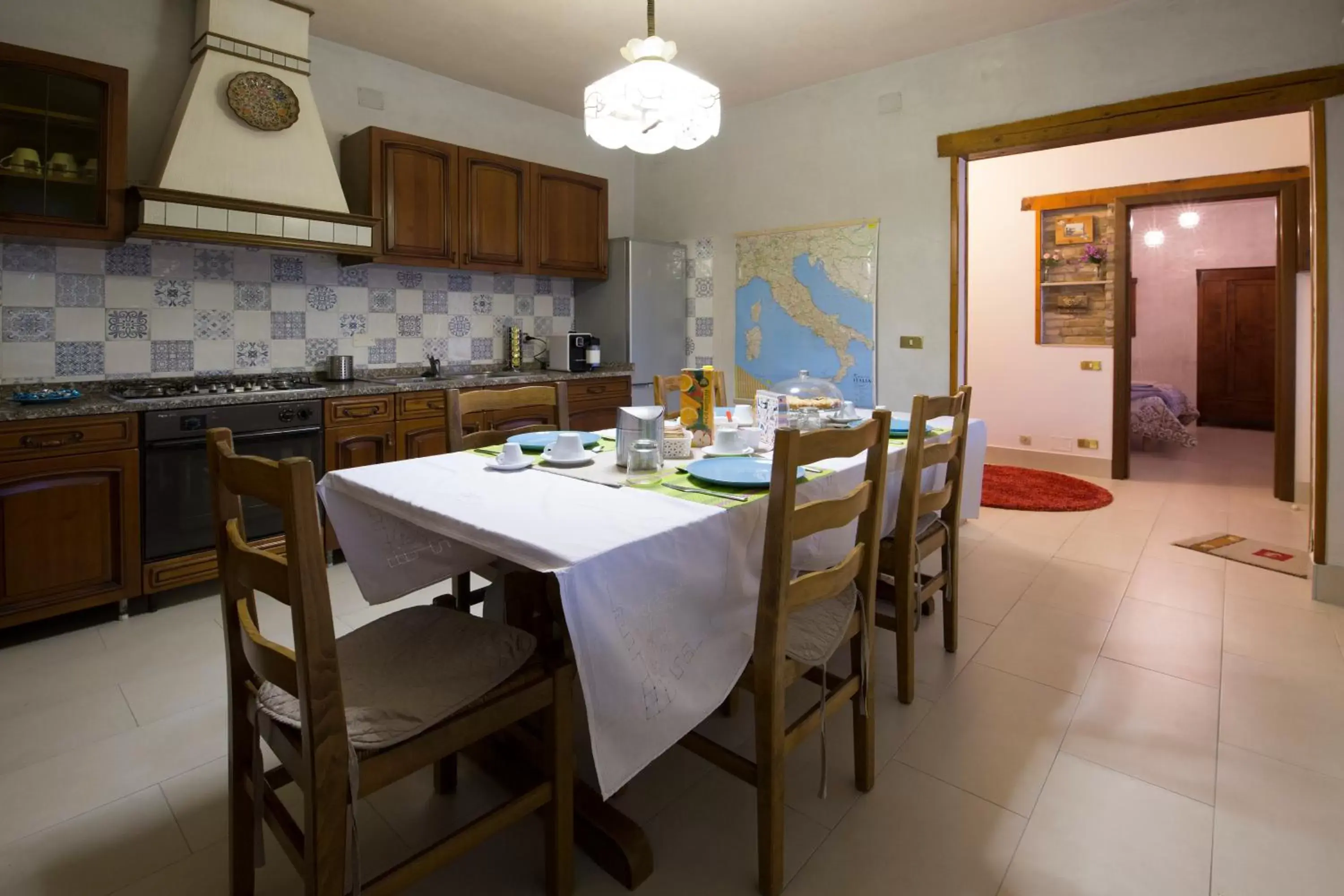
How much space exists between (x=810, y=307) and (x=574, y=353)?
153 centimetres

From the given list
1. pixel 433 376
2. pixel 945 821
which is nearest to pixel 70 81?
pixel 433 376

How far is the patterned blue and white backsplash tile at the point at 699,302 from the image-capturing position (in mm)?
4926

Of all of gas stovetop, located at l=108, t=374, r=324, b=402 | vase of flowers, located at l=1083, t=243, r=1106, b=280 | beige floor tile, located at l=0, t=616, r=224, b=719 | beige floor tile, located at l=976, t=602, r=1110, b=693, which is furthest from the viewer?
vase of flowers, located at l=1083, t=243, r=1106, b=280

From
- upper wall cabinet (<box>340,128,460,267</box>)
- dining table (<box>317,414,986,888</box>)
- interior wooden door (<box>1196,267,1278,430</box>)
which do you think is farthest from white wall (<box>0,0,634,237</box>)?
interior wooden door (<box>1196,267,1278,430</box>)

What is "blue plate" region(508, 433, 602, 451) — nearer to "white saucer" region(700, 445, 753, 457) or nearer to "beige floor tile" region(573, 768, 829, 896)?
"white saucer" region(700, 445, 753, 457)

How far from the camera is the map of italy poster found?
4141mm

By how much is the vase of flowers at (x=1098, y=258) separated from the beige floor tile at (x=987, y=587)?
3.16 metres

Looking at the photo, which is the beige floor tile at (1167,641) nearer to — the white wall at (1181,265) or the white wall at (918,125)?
the white wall at (918,125)

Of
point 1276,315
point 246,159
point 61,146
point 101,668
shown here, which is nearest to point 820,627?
point 101,668

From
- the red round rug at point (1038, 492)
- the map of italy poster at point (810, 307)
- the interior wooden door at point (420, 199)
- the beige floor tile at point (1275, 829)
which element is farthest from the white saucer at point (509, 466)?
the red round rug at point (1038, 492)

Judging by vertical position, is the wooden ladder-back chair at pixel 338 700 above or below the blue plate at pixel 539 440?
below

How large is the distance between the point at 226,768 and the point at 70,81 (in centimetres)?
266

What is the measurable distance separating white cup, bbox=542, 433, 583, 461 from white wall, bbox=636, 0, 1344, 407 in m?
2.73

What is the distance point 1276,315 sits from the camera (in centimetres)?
451
